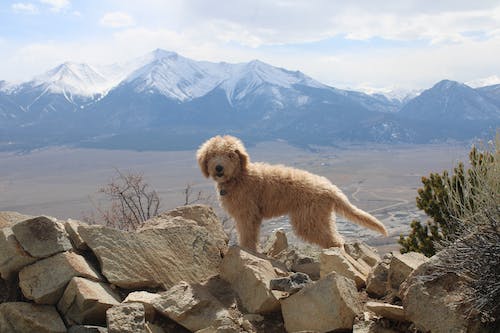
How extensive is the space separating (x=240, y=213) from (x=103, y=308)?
2.44 metres

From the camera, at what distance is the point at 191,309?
4.78 m

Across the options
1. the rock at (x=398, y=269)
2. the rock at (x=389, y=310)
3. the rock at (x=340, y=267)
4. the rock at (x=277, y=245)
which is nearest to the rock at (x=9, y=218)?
the rock at (x=340, y=267)

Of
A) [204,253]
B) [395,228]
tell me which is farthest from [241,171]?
[395,228]

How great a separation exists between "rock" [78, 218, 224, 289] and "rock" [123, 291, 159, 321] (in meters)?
0.25

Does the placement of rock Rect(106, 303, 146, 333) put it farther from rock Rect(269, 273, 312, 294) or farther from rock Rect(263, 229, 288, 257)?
rock Rect(263, 229, 288, 257)

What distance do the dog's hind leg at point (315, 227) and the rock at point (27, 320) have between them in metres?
3.22

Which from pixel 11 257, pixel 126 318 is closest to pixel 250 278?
pixel 126 318

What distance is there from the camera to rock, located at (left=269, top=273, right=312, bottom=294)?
15.8ft

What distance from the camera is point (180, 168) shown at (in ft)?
521

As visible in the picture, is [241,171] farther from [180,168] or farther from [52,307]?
[180,168]

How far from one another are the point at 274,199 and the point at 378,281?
1979mm

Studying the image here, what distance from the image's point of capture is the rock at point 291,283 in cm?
482

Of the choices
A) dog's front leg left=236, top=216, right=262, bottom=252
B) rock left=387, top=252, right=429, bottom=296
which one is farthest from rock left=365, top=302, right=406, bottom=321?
dog's front leg left=236, top=216, right=262, bottom=252

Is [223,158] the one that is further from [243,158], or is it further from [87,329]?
[87,329]
